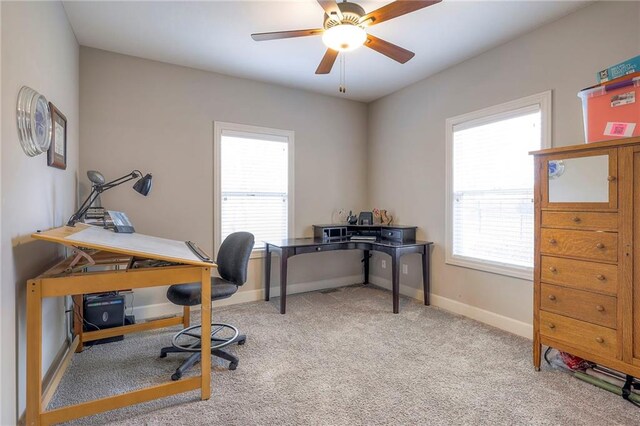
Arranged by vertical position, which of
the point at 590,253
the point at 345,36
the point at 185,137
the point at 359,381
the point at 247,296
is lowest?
the point at 359,381

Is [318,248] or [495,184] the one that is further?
[318,248]

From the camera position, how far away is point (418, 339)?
9.25ft

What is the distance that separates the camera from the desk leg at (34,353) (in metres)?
1.55

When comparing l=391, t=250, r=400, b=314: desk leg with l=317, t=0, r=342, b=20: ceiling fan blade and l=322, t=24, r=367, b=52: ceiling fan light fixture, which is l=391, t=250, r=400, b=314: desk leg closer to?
l=322, t=24, r=367, b=52: ceiling fan light fixture

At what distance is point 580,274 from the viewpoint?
2039mm

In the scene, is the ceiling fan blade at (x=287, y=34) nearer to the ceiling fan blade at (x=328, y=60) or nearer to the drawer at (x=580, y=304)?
the ceiling fan blade at (x=328, y=60)

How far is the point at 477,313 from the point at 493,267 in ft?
1.72

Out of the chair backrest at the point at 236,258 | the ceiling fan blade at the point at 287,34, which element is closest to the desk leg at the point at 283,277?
the chair backrest at the point at 236,258

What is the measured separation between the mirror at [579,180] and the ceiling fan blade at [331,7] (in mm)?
1732

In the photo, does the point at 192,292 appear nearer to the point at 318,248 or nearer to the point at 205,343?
the point at 205,343

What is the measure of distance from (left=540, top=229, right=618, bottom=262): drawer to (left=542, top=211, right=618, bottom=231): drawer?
0.11 feet

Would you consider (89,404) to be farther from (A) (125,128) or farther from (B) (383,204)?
(B) (383,204)

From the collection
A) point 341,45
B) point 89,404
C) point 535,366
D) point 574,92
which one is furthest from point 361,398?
point 574,92

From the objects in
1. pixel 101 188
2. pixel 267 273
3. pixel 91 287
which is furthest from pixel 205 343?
pixel 267 273
